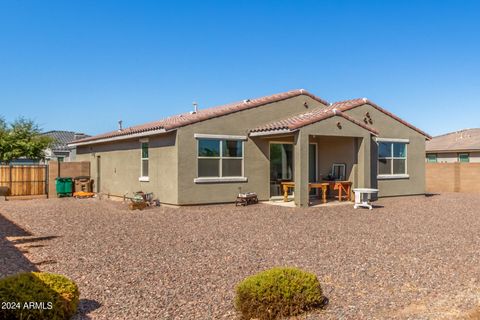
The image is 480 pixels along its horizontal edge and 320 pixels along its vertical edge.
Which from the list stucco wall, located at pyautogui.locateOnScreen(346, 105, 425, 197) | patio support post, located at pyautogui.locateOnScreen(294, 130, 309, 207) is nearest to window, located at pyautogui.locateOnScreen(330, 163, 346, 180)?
stucco wall, located at pyautogui.locateOnScreen(346, 105, 425, 197)

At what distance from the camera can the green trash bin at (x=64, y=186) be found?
21916mm

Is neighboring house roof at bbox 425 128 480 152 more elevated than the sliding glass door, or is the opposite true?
neighboring house roof at bbox 425 128 480 152

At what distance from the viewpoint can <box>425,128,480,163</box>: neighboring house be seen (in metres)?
31.3

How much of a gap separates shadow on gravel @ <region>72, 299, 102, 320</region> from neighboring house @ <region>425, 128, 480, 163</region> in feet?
104

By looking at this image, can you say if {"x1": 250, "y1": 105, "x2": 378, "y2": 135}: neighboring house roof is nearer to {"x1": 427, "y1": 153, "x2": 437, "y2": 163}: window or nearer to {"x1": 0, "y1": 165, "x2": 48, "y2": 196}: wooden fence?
{"x1": 0, "y1": 165, "x2": 48, "y2": 196}: wooden fence

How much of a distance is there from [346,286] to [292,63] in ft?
56.4

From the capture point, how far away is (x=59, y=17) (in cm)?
1658

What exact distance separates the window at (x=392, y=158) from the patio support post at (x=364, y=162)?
6.73 feet

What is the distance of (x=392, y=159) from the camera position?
20172 millimetres

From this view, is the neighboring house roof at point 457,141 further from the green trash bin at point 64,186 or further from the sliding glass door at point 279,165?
the green trash bin at point 64,186

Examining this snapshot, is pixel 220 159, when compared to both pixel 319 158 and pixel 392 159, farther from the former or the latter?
pixel 392 159

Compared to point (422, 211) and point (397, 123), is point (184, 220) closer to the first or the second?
point (422, 211)

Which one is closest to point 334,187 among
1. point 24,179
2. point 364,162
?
point 364,162

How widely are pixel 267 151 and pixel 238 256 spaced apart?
10012 mm
